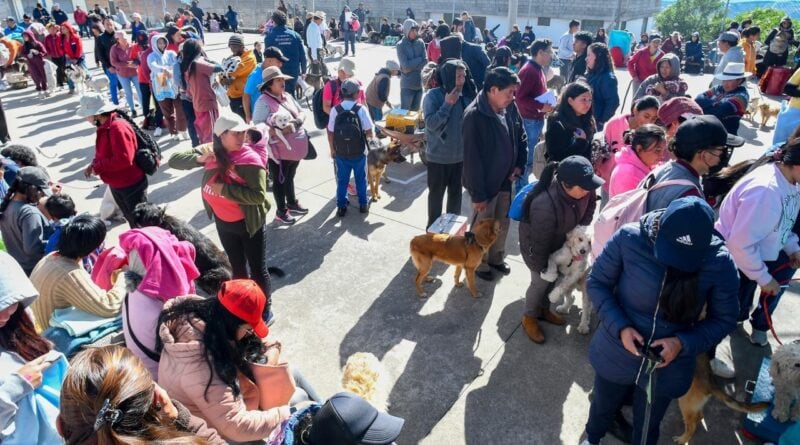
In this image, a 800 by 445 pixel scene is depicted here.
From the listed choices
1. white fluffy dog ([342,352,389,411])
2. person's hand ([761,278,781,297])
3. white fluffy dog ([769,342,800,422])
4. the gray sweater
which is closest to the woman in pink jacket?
person's hand ([761,278,781,297])

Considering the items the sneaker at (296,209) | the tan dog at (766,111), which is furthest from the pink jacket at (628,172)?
the tan dog at (766,111)

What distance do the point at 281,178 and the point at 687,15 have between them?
5875 centimetres

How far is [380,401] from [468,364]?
137cm

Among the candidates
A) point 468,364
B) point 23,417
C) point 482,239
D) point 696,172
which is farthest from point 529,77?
point 23,417

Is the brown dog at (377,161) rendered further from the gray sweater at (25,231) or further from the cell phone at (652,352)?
the cell phone at (652,352)

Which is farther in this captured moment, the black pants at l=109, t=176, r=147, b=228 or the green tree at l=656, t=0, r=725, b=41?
the green tree at l=656, t=0, r=725, b=41

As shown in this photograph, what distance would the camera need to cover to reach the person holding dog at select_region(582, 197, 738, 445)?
2.09m

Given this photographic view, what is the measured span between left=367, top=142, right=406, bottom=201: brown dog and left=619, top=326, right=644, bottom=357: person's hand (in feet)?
14.7

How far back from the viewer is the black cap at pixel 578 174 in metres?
3.28

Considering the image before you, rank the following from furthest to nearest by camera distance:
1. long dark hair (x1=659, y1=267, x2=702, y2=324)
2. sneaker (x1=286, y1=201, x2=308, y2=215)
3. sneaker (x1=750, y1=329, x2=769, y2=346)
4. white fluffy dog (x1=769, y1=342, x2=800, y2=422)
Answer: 1. sneaker (x1=286, y1=201, x2=308, y2=215)
2. sneaker (x1=750, y1=329, x2=769, y2=346)
3. white fluffy dog (x1=769, y1=342, x2=800, y2=422)
4. long dark hair (x1=659, y1=267, x2=702, y2=324)

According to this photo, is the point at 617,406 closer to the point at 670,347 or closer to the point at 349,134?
the point at 670,347

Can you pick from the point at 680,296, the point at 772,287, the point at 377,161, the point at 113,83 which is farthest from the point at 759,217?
the point at 113,83

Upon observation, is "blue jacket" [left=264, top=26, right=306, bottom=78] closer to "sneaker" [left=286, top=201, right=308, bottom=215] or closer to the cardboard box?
"sneaker" [left=286, top=201, right=308, bottom=215]

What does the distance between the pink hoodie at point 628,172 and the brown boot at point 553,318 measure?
3.92ft
